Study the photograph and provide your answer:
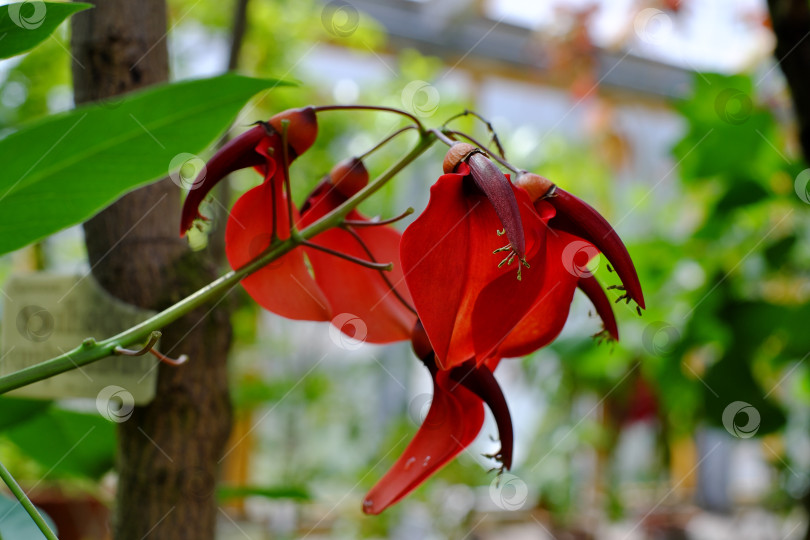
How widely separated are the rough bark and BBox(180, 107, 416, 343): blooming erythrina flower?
0.44 m

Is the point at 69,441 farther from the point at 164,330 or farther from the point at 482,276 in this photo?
the point at 482,276

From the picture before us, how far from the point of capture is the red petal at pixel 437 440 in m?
0.23

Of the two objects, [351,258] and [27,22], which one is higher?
[27,22]

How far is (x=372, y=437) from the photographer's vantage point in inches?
79.5

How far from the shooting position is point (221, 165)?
0.24 metres

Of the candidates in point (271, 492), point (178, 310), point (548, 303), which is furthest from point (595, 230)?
point (271, 492)

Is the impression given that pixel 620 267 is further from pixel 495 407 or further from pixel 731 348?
pixel 731 348

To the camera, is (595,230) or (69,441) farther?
(69,441)

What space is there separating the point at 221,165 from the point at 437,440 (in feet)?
0.37

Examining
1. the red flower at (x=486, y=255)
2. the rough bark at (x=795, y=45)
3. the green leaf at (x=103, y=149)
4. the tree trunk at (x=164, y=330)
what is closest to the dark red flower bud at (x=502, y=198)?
the red flower at (x=486, y=255)

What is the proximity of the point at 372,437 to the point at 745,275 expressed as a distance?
1.29 metres

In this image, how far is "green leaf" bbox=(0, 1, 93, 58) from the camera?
0.82 ft

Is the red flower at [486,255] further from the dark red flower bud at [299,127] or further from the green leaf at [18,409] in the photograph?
the green leaf at [18,409]

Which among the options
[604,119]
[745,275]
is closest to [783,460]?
[745,275]
